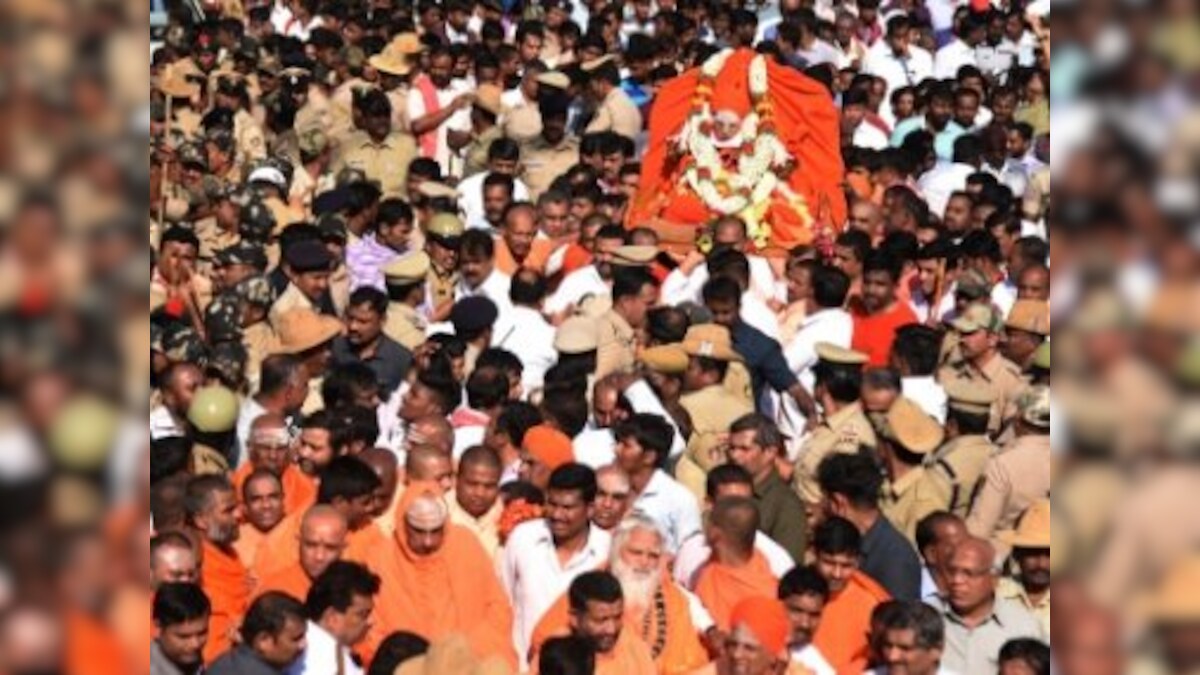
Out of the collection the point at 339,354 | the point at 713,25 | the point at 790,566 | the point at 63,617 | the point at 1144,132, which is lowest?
the point at 713,25

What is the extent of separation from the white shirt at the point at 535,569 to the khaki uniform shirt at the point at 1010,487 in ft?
3.96

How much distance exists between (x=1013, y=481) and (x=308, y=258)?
139 inches

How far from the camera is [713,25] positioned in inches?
612

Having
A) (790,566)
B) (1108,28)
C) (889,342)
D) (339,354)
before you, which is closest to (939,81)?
(889,342)

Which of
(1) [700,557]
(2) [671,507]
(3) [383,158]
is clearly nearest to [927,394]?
(2) [671,507]

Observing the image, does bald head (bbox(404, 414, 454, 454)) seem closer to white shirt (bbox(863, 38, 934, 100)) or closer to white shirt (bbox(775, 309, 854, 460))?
white shirt (bbox(775, 309, 854, 460))

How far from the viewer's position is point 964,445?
6969 mm

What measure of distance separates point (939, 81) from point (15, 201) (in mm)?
12781

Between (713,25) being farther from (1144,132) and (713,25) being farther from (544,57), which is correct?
(1144,132)

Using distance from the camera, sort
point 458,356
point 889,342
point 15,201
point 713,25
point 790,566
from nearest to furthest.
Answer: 1. point 15,201
2. point 790,566
3. point 458,356
4. point 889,342
5. point 713,25

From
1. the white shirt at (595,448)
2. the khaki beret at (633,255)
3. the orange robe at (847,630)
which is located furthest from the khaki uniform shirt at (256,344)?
the orange robe at (847,630)

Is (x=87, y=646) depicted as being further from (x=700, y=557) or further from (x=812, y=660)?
(x=700, y=557)

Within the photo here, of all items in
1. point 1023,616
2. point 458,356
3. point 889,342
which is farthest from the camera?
point 889,342

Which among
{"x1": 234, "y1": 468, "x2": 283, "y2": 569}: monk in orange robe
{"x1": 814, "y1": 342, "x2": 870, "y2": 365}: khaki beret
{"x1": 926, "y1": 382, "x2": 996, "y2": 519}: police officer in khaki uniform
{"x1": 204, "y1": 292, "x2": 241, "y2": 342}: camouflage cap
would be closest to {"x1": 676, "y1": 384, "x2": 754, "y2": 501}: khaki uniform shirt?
{"x1": 814, "y1": 342, "x2": 870, "y2": 365}: khaki beret
